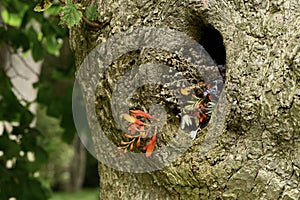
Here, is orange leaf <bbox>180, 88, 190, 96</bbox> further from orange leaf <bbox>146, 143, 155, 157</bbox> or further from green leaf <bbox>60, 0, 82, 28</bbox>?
green leaf <bbox>60, 0, 82, 28</bbox>

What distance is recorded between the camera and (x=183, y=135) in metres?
1.38

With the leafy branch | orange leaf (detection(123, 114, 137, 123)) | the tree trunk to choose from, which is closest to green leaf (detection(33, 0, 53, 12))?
the leafy branch

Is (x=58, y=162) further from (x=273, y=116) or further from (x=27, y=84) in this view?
(x=273, y=116)

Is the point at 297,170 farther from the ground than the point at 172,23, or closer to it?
closer to it

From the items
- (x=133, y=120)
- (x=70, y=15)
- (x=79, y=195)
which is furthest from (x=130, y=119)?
(x=79, y=195)

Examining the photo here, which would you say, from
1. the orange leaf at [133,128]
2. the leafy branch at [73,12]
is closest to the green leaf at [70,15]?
the leafy branch at [73,12]

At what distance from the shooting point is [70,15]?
1.36 m

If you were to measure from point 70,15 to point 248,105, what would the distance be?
45 centimetres

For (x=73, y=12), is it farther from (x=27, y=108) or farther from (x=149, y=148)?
(x=27, y=108)

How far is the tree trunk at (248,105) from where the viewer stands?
4.09 ft

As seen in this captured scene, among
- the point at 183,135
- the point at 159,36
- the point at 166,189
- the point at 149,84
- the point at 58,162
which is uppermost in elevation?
the point at 159,36

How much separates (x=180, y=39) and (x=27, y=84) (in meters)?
2.09

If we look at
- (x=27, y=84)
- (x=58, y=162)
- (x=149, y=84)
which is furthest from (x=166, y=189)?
(x=58, y=162)

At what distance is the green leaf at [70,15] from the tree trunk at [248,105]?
160 millimetres
